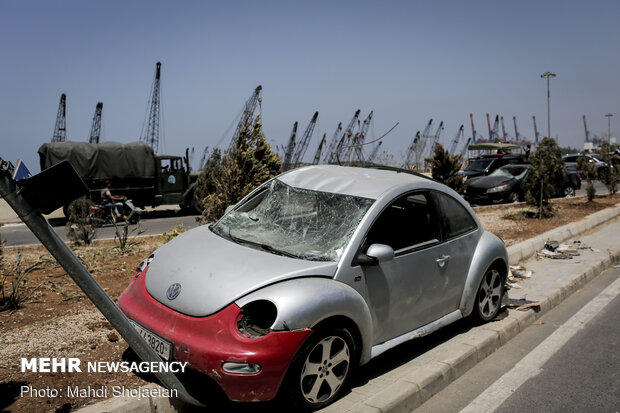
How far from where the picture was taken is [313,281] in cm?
329

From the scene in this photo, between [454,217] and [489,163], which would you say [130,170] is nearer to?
[489,163]

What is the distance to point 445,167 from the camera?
14.8 meters

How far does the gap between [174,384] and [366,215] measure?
1794mm

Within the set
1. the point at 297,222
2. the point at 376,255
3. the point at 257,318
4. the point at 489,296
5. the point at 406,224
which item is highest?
the point at 297,222

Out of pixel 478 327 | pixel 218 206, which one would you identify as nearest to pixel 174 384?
pixel 478 327

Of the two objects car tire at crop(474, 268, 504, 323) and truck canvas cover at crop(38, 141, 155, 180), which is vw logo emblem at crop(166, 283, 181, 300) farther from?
truck canvas cover at crop(38, 141, 155, 180)

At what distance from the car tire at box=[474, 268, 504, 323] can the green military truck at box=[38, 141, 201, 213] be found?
17568 mm

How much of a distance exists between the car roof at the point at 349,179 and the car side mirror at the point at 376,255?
1.74ft

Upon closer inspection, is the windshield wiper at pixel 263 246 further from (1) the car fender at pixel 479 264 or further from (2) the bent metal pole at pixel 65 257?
(1) the car fender at pixel 479 264

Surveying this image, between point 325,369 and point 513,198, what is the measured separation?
17.0 meters

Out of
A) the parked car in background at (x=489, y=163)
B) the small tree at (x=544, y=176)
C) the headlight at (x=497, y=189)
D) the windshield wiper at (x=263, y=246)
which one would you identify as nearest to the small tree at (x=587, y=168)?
the headlight at (x=497, y=189)

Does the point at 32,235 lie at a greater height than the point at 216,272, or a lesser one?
lesser

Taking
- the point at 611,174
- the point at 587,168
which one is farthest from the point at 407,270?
the point at 611,174

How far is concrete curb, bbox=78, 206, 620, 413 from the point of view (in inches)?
121
